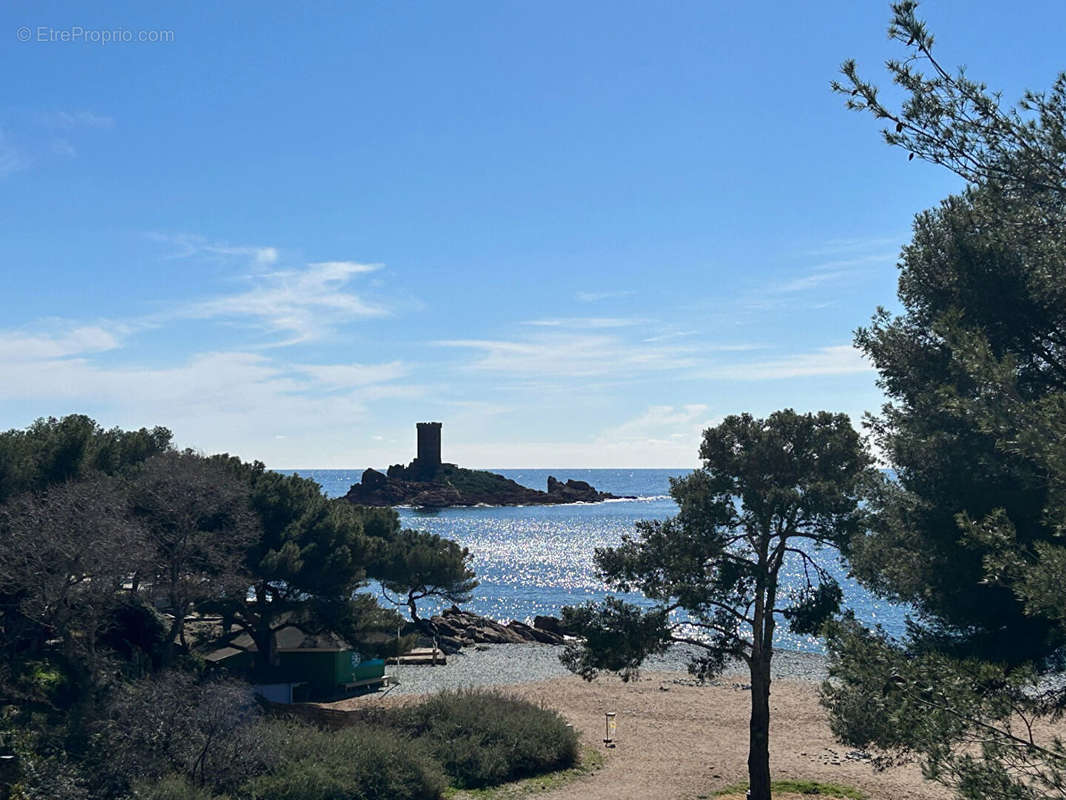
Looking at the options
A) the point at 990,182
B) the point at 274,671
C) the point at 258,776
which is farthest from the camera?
the point at 274,671

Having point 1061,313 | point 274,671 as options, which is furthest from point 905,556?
point 274,671

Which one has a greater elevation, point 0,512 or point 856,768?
point 0,512

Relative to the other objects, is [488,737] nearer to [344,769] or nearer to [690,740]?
[344,769]

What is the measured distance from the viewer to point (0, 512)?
912 inches

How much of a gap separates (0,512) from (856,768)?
22.8 metres

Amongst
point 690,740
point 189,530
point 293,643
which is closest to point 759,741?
point 690,740

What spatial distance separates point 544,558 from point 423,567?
6567 cm

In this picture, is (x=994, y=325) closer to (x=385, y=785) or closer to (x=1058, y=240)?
(x=1058, y=240)

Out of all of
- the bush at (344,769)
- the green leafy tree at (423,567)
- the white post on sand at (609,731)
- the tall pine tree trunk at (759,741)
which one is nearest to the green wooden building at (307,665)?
the green leafy tree at (423,567)

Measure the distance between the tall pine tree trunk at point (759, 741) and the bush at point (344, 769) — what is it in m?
6.46

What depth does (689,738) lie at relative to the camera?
2436 cm

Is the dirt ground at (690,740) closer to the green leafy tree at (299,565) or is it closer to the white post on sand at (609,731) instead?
the white post on sand at (609,731)

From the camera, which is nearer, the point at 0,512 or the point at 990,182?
the point at 990,182

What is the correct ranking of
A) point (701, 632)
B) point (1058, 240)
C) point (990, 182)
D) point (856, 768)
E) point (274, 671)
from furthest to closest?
point (701, 632) → point (274, 671) → point (856, 768) → point (1058, 240) → point (990, 182)
